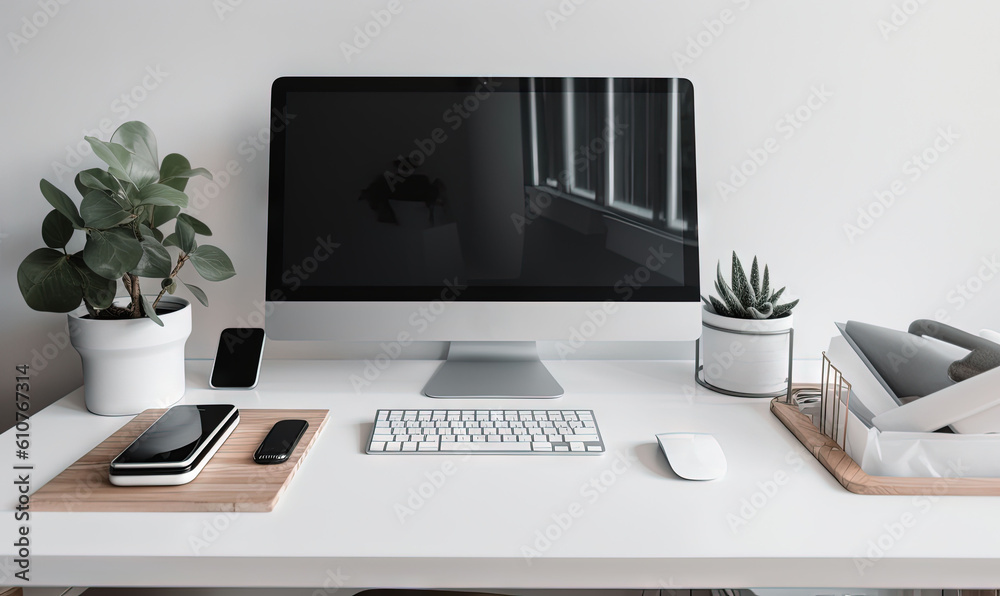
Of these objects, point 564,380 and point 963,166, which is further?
point 963,166

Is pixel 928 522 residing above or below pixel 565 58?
below

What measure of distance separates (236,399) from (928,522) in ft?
3.13

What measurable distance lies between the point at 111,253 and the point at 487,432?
0.56 meters

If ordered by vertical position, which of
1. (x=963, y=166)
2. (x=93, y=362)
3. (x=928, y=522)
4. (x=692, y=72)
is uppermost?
(x=692, y=72)

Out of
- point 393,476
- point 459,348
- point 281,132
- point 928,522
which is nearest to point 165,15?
point 281,132

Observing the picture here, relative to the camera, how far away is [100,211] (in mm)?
798

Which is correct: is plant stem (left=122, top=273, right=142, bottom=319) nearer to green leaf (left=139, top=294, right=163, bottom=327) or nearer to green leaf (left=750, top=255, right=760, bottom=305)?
green leaf (left=139, top=294, right=163, bottom=327)

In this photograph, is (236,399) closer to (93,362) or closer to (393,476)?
(93,362)

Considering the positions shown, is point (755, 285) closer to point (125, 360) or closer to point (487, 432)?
point (487, 432)

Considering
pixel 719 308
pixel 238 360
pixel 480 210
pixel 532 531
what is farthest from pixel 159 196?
pixel 719 308

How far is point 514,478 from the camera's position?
0.71 metres

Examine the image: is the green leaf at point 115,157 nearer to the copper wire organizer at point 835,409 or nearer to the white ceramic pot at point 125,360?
the white ceramic pot at point 125,360

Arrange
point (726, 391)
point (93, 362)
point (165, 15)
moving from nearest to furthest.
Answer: point (93, 362), point (726, 391), point (165, 15)

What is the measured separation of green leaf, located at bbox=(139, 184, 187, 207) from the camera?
84 cm
